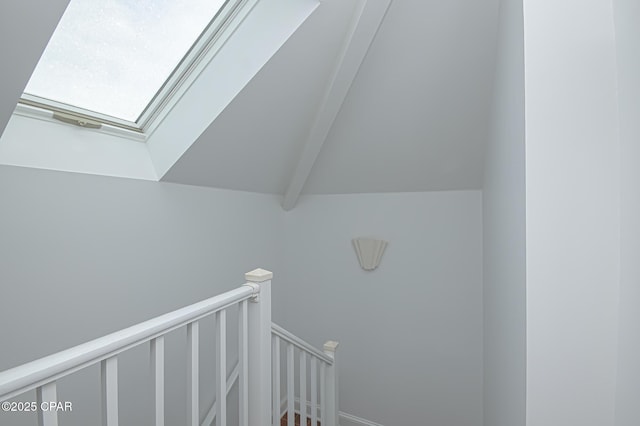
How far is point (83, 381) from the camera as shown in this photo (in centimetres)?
147

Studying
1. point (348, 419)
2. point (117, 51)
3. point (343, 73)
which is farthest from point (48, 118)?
point (348, 419)

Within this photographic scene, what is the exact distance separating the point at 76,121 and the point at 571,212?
2040 mm

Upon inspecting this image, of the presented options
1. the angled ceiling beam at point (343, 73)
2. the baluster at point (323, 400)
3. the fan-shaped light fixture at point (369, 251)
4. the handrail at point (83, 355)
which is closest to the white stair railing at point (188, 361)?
the handrail at point (83, 355)

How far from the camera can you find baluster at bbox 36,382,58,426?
573mm

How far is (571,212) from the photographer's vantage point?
2.62ft

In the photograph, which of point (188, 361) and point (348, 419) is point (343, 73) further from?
point (348, 419)

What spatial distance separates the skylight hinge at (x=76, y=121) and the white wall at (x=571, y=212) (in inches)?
74.4

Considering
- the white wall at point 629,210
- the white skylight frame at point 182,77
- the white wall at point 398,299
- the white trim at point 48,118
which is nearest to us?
the white wall at point 629,210

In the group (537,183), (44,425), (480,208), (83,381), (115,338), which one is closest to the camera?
(44,425)

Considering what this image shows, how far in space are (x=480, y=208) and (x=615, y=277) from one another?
189 centimetres

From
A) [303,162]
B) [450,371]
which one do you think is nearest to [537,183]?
[303,162]

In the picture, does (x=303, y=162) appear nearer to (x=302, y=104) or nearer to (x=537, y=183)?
(x=302, y=104)

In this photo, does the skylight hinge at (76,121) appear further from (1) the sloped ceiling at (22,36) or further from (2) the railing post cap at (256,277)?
(2) the railing post cap at (256,277)

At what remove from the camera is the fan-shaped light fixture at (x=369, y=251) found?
113 inches
